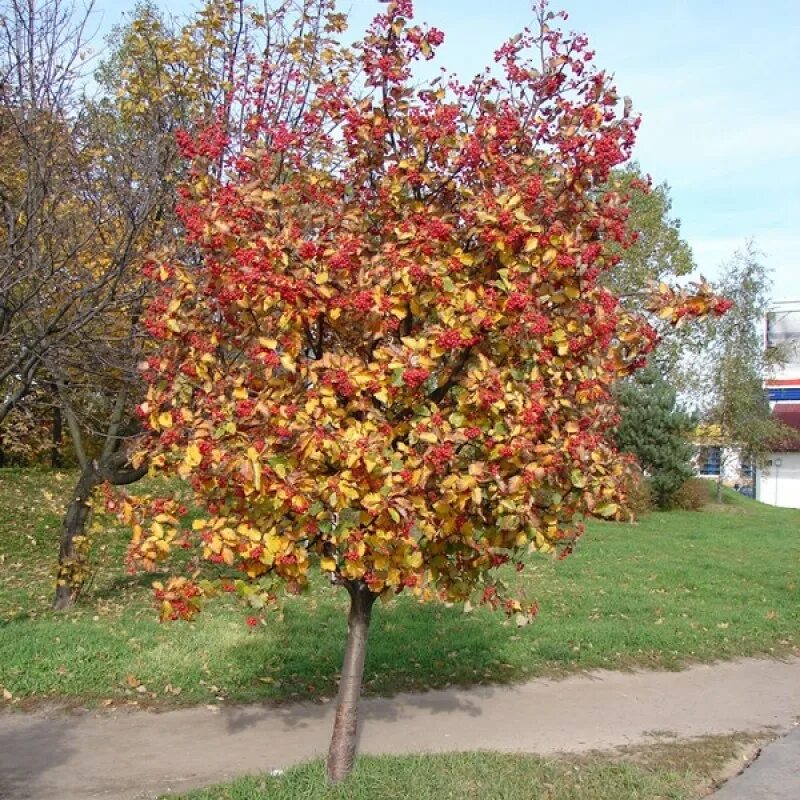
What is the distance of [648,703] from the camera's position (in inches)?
272

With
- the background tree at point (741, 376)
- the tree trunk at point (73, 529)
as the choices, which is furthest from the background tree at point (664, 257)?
the tree trunk at point (73, 529)

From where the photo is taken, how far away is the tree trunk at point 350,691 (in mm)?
4773

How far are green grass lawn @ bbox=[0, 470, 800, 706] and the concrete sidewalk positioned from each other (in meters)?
2.07

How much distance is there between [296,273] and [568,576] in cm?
861

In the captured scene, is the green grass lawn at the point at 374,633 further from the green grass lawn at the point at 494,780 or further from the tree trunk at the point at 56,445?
the tree trunk at the point at 56,445

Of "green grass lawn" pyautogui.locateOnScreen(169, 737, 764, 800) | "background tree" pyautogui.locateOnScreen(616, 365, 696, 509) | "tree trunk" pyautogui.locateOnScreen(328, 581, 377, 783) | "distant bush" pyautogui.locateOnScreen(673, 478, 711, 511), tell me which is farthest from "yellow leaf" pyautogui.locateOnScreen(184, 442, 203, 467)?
"distant bush" pyautogui.locateOnScreen(673, 478, 711, 511)

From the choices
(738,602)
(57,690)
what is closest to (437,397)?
(57,690)

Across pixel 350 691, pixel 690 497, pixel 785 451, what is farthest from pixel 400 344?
pixel 785 451

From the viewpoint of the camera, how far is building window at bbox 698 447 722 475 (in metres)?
24.8

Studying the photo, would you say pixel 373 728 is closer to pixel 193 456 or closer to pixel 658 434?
pixel 193 456

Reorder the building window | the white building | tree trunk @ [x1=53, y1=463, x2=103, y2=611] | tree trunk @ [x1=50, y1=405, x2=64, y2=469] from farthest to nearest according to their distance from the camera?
the white building → the building window → tree trunk @ [x1=50, y1=405, x2=64, y2=469] → tree trunk @ [x1=53, y1=463, x2=103, y2=611]

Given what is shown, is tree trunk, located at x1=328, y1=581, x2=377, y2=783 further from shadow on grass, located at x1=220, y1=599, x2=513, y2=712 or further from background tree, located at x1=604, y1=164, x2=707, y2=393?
background tree, located at x1=604, y1=164, x2=707, y2=393

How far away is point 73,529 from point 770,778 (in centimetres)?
662

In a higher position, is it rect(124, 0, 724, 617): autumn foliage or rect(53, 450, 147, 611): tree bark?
rect(124, 0, 724, 617): autumn foliage
